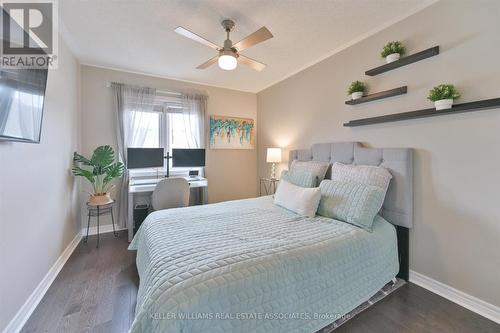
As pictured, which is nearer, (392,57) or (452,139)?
(452,139)

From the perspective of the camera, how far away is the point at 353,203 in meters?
1.87

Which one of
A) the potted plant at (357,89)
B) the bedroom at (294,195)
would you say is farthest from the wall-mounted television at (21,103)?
the potted plant at (357,89)

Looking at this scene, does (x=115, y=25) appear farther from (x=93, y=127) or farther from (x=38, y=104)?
(x=93, y=127)

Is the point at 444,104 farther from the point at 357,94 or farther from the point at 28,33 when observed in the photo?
the point at 28,33

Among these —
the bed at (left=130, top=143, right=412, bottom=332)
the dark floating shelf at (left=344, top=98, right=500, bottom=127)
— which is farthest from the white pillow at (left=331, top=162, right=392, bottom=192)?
the dark floating shelf at (left=344, top=98, right=500, bottom=127)

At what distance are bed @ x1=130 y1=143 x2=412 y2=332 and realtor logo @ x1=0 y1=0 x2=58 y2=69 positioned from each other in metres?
1.40

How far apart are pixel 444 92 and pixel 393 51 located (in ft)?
2.12

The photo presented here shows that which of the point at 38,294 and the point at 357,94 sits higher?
the point at 357,94

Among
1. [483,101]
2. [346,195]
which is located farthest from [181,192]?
[483,101]

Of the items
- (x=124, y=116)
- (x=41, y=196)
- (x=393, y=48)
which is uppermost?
(x=393, y=48)

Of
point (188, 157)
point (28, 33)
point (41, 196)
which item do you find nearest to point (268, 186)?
point (188, 157)

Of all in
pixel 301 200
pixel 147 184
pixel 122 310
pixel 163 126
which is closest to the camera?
pixel 122 310

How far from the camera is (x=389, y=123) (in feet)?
7.08

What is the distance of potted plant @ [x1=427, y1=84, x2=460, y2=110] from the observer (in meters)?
1.66
